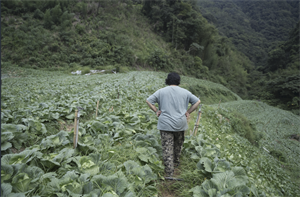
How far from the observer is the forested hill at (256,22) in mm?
74938

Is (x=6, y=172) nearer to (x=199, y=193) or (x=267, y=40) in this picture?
(x=199, y=193)

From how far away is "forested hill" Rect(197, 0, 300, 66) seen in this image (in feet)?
246

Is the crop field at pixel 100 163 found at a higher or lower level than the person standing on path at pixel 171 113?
lower

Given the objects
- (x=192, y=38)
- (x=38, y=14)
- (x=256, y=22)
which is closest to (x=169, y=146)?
(x=38, y=14)

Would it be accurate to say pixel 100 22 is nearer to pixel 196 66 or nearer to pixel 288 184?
pixel 196 66

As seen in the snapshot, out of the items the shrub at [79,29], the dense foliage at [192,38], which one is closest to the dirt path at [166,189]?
the shrub at [79,29]

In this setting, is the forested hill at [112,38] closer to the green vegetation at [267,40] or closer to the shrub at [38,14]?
the shrub at [38,14]

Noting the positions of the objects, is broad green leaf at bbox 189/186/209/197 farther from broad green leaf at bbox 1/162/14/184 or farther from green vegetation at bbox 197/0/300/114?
green vegetation at bbox 197/0/300/114

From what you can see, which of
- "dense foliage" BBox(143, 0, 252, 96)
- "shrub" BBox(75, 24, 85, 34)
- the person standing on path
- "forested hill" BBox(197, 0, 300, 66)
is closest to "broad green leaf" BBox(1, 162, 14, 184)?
the person standing on path

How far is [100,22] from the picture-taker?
3412 centimetres

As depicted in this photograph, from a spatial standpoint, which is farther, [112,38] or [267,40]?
[267,40]

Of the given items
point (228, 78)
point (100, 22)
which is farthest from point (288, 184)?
point (228, 78)

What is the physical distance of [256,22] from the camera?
91750mm

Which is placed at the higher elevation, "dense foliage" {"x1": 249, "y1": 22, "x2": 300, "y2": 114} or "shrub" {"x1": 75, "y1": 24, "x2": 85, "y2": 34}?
"shrub" {"x1": 75, "y1": 24, "x2": 85, "y2": 34}
